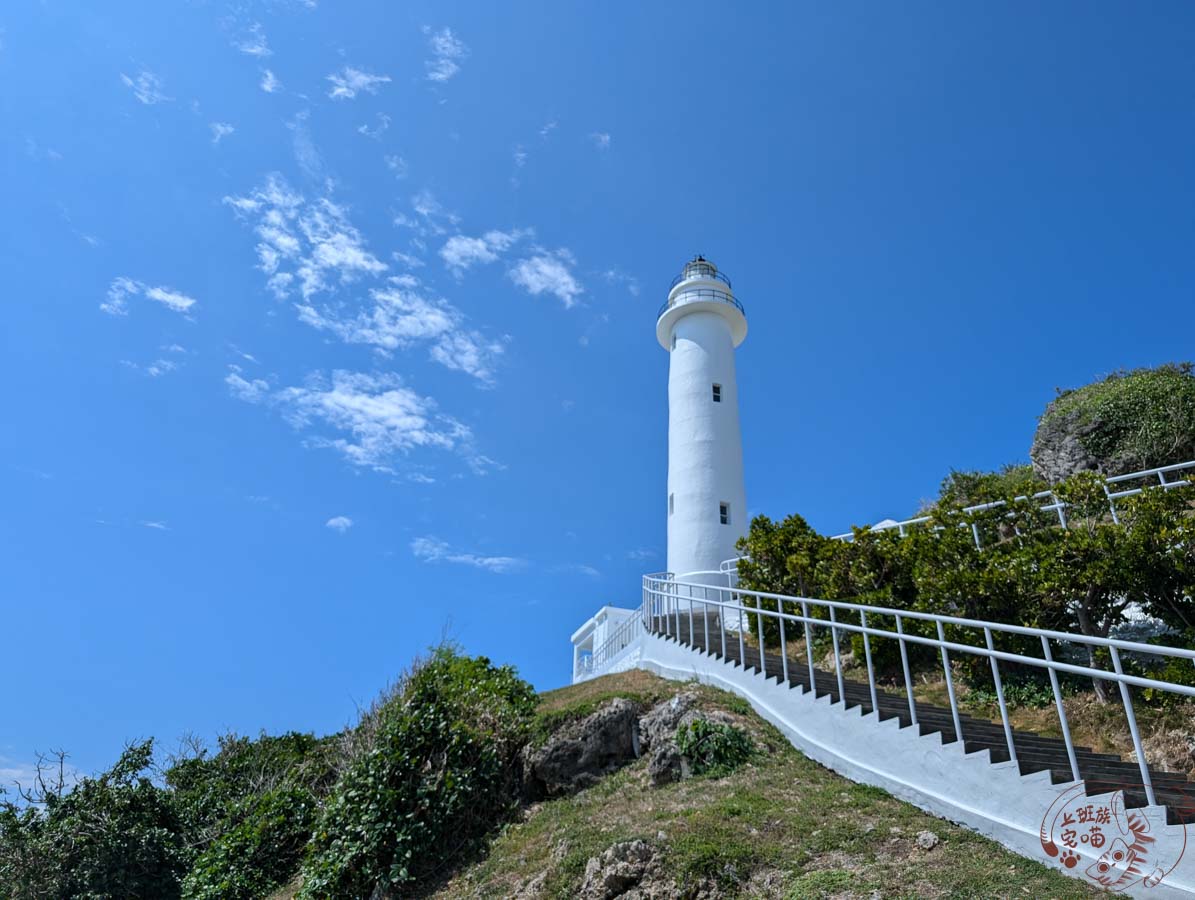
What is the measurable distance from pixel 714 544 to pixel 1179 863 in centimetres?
1579

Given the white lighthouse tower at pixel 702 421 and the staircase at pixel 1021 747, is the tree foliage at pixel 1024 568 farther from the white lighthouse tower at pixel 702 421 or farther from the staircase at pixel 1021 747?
the white lighthouse tower at pixel 702 421

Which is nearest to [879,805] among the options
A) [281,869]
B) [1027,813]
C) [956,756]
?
[956,756]

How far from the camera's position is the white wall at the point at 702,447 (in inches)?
829

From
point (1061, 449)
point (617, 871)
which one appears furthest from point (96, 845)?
point (1061, 449)

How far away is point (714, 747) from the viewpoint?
913 centimetres

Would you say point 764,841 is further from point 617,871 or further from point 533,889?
point 533,889

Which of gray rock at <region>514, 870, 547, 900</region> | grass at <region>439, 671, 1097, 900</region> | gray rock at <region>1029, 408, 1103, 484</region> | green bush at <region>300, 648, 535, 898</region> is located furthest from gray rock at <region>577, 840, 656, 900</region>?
gray rock at <region>1029, 408, 1103, 484</region>

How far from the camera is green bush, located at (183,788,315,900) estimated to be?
12.2 metres

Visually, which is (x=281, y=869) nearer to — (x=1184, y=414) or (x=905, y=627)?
(x=905, y=627)

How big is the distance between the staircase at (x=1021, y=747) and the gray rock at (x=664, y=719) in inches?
47.6

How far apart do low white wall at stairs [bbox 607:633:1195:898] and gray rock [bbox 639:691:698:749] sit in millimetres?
1076

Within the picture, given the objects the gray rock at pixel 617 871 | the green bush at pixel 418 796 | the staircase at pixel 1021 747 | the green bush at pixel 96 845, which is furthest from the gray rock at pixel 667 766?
the green bush at pixel 96 845

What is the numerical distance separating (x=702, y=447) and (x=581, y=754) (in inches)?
514

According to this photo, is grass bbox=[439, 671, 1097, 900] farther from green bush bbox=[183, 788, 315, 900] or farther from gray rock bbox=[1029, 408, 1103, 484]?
gray rock bbox=[1029, 408, 1103, 484]
